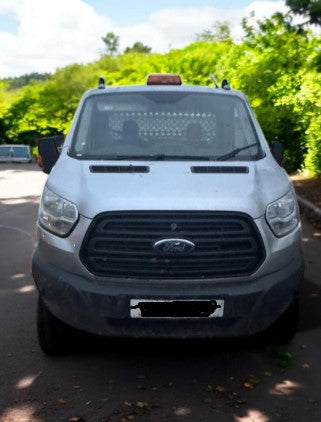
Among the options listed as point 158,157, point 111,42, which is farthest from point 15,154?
point 111,42

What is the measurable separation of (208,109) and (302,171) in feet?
43.1

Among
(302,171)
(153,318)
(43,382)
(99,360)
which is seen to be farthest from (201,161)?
(302,171)

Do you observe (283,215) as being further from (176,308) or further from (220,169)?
(176,308)

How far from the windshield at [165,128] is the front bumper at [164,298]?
1.17 m

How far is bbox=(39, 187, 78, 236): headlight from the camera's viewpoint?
4.00m

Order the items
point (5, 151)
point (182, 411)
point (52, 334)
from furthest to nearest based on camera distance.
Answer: point (5, 151) → point (52, 334) → point (182, 411)

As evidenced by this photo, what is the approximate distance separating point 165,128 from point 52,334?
6.48 ft

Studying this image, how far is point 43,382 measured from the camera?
417cm

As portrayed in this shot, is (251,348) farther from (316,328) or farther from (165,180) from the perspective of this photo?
(165,180)

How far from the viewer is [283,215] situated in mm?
4141

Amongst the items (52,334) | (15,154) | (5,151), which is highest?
(52,334)

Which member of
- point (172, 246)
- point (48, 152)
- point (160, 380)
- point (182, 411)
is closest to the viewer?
point (182, 411)

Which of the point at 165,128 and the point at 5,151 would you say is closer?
the point at 165,128

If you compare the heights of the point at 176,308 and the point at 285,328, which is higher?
the point at 176,308
